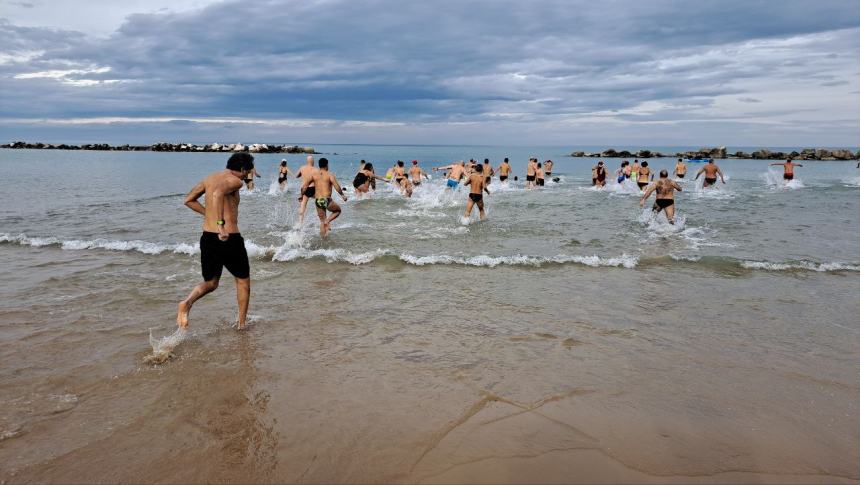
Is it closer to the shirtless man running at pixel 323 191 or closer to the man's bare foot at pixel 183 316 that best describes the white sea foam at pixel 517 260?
the shirtless man running at pixel 323 191

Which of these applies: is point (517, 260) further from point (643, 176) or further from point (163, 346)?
point (643, 176)

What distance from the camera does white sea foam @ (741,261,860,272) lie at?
852 cm

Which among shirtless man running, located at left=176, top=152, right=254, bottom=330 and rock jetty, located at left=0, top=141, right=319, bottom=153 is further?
→ rock jetty, located at left=0, top=141, right=319, bottom=153

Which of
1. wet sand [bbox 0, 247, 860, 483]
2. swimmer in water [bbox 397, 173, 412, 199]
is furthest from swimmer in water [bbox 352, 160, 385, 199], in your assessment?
wet sand [bbox 0, 247, 860, 483]

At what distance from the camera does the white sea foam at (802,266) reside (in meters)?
8.52

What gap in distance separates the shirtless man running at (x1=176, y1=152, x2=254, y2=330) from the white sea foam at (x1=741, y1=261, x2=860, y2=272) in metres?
8.42

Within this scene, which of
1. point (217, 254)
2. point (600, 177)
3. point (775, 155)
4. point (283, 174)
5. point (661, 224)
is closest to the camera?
point (217, 254)

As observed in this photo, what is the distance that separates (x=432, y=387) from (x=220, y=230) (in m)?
2.69

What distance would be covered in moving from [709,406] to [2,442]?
489cm

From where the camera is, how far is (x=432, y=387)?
154 inches

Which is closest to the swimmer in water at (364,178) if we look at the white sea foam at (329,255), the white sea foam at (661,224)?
the white sea foam at (329,255)

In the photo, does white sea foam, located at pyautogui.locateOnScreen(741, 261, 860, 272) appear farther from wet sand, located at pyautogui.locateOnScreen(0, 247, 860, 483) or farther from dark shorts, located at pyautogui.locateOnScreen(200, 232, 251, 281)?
dark shorts, located at pyautogui.locateOnScreen(200, 232, 251, 281)

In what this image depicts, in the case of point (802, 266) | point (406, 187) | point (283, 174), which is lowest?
point (802, 266)

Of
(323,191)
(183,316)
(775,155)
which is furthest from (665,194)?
(775,155)
